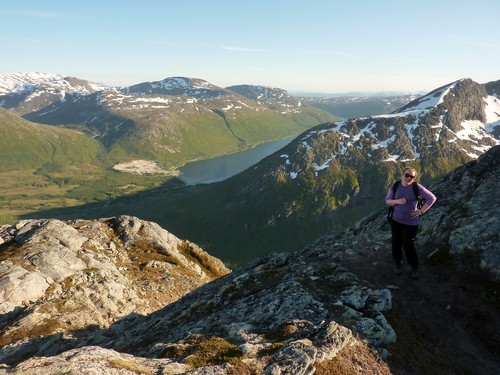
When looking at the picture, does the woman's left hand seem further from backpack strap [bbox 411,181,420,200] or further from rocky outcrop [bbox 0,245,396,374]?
rocky outcrop [bbox 0,245,396,374]

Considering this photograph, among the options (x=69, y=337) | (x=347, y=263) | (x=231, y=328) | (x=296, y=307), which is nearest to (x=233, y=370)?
(x=231, y=328)

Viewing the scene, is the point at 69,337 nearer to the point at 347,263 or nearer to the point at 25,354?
the point at 25,354

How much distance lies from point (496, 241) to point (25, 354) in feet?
128

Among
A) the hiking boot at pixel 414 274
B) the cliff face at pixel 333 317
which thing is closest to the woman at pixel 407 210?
the hiking boot at pixel 414 274

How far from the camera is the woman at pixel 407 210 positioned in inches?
721

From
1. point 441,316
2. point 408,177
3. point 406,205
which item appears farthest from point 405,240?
point 441,316

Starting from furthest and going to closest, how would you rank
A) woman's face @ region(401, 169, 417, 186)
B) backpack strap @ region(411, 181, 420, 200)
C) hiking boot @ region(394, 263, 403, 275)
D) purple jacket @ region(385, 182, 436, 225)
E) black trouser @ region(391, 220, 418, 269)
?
hiking boot @ region(394, 263, 403, 275), black trouser @ region(391, 220, 418, 269), purple jacket @ region(385, 182, 436, 225), backpack strap @ region(411, 181, 420, 200), woman's face @ region(401, 169, 417, 186)

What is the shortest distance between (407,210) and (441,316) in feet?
18.7

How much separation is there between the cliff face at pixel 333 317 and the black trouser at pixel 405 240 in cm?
129

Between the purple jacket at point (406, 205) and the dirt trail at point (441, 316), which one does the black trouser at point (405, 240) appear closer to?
the purple jacket at point (406, 205)

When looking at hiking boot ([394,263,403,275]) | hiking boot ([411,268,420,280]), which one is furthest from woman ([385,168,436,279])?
hiking boot ([394,263,403,275])

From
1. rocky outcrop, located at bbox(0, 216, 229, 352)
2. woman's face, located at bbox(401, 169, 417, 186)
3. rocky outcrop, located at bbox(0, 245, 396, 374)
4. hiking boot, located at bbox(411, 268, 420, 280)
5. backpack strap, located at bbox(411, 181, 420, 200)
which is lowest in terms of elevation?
rocky outcrop, located at bbox(0, 216, 229, 352)

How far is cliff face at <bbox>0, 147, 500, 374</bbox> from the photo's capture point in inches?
559

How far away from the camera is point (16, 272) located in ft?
144
